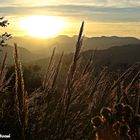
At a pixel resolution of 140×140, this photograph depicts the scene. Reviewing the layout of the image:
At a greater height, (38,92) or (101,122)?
(101,122)

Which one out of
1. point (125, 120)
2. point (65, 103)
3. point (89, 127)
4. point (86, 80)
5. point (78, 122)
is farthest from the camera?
point (86, 80)

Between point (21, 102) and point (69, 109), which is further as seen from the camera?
point (69, 109)

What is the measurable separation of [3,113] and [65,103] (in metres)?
1.10

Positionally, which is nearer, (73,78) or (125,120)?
(125,120)

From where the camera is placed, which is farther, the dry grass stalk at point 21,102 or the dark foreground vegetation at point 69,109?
the dry grass stalk at point 21,102

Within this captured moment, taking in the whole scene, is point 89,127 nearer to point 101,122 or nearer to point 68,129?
point 68,129

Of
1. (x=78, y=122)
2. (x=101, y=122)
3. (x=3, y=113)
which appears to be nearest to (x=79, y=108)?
(x=78, y=122)

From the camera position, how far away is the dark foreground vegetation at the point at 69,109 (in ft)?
4.17

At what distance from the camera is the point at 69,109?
3311mm

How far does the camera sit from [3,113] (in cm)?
371

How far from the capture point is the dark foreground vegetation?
127cm

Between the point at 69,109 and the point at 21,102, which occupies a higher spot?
the point at 21,102

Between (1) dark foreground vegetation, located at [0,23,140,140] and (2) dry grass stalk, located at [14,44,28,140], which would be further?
(2) dry grass stalk, located at [14,44,28,140]

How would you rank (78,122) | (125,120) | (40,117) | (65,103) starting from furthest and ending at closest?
(78,122), (40,117), (65,103), (125,120)
